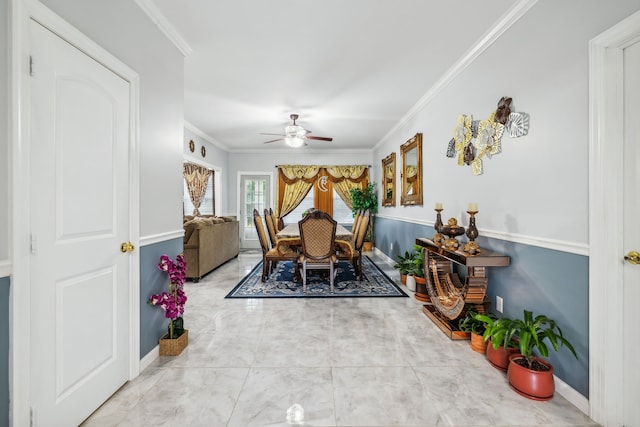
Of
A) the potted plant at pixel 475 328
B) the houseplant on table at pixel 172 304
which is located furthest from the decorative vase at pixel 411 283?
the houseplant on table at pixel 172 304

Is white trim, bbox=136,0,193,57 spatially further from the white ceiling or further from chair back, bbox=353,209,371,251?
chair back, bbox=353,209,371,251

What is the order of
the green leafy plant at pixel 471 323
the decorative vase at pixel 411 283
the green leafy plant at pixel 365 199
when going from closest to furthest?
the green leafy plant at pixel 471 323
the decorative vase at pixel 411 283
the green leafy plant at pixel 365 199

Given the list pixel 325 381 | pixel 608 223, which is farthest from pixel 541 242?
pixel 325 381

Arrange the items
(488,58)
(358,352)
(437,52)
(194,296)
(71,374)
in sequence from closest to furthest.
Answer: (71,374) → (358,352) → (488,58) → (437,52) → (194,296)

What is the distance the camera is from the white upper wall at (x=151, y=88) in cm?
163

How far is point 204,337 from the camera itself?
2525mm

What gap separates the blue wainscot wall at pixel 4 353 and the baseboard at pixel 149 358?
35.1 inches

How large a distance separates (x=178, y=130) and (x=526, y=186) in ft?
9.16

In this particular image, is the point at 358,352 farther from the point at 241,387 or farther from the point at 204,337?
the point at 204,337

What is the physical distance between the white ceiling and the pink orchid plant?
189 centimetres

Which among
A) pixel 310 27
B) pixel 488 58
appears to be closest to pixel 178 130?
pixel 310 27

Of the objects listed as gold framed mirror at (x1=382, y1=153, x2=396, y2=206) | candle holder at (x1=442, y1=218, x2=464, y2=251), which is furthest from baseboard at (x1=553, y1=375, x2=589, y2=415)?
gold framed mirror at (x1=382, y1=153, x2=396, y2=206)

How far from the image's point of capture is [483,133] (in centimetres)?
254

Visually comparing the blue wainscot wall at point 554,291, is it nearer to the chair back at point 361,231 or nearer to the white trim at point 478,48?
the white trim at point 478,48
